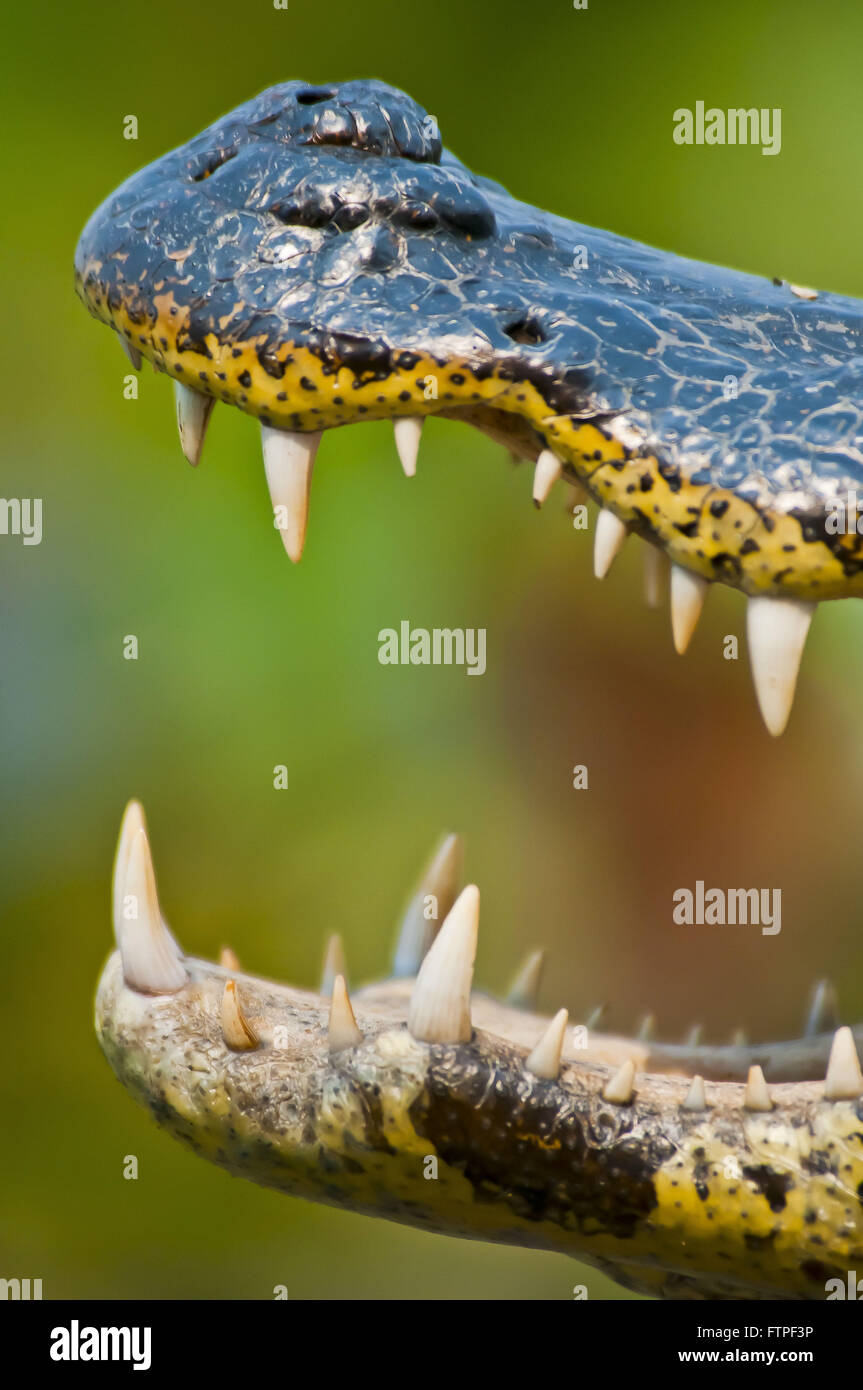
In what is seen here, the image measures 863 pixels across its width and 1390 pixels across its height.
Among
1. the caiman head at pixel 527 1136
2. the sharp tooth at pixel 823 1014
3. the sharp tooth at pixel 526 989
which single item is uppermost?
the sharp tooth at pixel 526 989

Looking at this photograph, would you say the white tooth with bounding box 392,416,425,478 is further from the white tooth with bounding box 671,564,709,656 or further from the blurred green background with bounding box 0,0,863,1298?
the blurred green background with bounding box 0,0,863,1298

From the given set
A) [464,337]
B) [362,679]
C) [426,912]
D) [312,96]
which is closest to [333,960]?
[426,912]

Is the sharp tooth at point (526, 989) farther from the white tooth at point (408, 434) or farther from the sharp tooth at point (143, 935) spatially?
the white tooth at point (408, 434)

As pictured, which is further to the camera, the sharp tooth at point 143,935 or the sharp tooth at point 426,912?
the sharp tooth at point 426,912

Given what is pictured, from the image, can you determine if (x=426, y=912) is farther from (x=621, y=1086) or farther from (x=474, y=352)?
(x=474, y=352)

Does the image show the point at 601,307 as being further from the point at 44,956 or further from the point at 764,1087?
the point at 44,956

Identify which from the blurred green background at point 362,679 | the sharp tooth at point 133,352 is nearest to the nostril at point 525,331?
the sharp tooth at point 133,352
